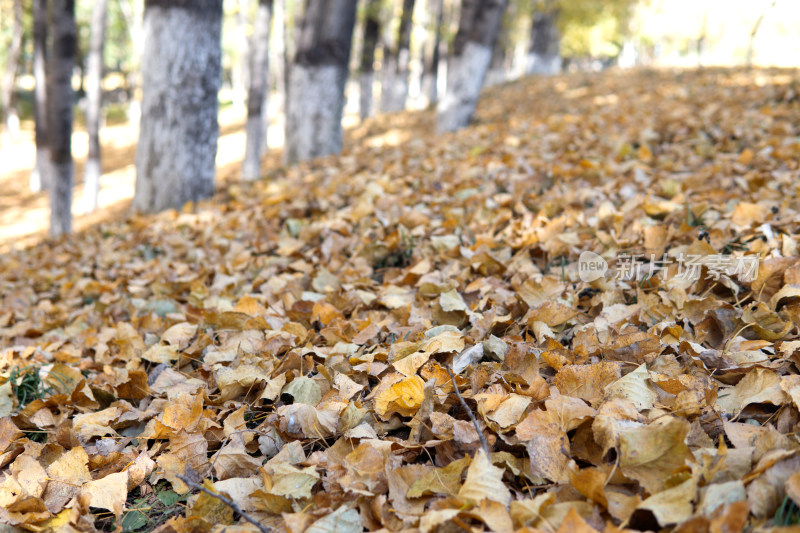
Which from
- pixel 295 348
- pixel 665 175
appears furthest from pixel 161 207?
pixel 665 175

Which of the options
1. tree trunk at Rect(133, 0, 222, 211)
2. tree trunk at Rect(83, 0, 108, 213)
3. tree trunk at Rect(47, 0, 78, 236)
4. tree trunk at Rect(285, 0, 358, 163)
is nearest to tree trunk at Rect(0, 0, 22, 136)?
tree trunk at Rect(83, 0, 108, 213)

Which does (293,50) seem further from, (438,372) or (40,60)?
(438,372)

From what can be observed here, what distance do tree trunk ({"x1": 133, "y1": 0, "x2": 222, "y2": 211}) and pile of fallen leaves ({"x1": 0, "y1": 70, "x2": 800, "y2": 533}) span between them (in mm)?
1533

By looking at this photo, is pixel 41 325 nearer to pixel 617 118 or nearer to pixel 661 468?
pixel 661 468

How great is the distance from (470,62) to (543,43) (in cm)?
1154

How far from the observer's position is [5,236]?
36.2ft

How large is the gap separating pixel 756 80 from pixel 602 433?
25.3 ft

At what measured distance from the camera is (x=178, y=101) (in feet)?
14.3

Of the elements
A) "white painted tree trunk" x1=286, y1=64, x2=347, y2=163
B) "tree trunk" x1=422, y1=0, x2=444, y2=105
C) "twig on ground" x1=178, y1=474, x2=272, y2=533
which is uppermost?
"tree trunk" x1=422, y1=0, x2=444, y2=105

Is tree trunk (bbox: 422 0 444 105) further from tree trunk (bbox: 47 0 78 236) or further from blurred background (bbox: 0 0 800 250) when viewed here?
tree trunk (bbox: 47 0 78 236)

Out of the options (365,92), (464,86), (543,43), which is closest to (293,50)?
(464,86)

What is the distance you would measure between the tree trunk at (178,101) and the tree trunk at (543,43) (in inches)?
522

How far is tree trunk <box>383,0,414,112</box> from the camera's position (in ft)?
42.7

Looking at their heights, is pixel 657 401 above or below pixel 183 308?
above
